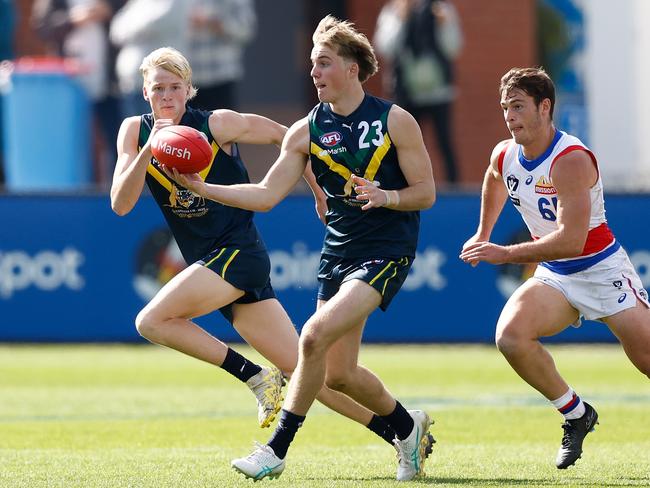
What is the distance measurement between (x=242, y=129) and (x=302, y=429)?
2582 millimetres

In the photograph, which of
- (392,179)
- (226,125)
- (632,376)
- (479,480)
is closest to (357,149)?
(392,179)

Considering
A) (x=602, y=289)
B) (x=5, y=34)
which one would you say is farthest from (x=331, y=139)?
(x=5, y=34)

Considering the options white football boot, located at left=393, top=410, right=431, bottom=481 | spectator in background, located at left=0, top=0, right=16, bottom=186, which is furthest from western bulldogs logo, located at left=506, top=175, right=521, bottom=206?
spectator in background, located at left=0, top=0, right=16, bottom=186

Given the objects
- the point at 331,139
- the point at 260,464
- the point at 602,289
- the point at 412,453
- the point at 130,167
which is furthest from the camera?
the point at 130,167

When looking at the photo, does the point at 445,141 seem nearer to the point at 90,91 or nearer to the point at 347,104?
the point at 90,91

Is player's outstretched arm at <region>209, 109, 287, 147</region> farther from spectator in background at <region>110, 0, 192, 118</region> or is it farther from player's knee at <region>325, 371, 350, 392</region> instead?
spectator in background at <region>110, 0, 192, 118</region>

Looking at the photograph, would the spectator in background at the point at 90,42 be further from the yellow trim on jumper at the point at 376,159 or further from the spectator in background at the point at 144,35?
the yellow trim on jumper at the point at 376,159

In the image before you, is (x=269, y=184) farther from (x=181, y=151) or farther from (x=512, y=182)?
(x=512, y=182)

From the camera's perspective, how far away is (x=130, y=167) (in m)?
8.00

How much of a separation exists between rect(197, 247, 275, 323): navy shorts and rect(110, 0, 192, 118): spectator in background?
7.33 meters

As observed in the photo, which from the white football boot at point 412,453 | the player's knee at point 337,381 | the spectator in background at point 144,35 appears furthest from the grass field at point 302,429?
the spectator in background at point 144,35

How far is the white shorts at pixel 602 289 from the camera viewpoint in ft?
25.7

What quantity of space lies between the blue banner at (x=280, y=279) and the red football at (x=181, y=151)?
7312mm

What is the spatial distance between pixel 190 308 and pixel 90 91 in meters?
9.14
